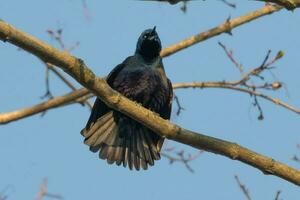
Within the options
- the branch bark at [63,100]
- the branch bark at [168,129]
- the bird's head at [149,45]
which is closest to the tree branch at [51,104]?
the branch bark at [63,100]

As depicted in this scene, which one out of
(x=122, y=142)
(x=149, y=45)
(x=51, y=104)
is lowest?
(x=122, y=142)

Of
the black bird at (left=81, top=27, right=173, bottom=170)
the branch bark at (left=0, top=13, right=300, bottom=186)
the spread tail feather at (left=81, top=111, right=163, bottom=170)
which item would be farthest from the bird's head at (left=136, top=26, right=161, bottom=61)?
the branch bark at (left=0, top=13, right=300, bottom=186)

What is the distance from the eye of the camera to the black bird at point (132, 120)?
5.03 meters

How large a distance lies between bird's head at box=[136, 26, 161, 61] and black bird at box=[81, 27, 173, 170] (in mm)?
81

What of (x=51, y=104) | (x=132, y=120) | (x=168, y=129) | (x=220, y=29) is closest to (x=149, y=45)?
(x=220, y=29)

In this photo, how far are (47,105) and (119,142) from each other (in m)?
0.65

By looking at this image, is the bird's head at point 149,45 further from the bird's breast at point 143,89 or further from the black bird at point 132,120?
the bird's breast at point 143,89

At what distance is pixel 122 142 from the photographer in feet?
16.9

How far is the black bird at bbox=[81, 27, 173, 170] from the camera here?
5031mm

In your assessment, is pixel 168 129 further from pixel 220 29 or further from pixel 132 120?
pixel 220 29

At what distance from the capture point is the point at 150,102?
5.38 meters

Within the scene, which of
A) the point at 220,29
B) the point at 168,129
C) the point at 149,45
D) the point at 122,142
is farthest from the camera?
the point at 149,45

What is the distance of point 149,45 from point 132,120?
0.96 metres

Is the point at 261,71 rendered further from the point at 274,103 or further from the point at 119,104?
the point at 119,104
